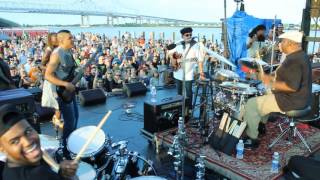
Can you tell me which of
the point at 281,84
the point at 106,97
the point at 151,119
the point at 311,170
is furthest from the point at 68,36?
the point at 106,97

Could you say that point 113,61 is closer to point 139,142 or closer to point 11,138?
point 139,142

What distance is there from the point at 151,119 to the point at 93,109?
2.37 meters

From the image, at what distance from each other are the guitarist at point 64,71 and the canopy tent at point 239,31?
20.8 ft

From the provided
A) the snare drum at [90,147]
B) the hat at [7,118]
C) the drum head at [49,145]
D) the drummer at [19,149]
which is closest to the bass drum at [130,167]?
the snare drum at [90,147]

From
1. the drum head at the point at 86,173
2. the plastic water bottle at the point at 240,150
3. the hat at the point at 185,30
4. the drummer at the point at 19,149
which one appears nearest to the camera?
the drummer at the point at 19,149

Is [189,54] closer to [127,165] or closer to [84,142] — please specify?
[127,165]

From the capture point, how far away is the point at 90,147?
10.5 feet

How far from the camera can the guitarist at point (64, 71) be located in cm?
382

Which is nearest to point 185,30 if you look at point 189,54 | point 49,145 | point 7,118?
point 189,54

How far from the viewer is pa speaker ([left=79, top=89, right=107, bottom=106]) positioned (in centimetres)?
715

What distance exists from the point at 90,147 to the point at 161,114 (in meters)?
1.97

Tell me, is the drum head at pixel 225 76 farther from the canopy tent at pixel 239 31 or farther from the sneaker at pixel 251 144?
the canopy tent at pixel 239 31

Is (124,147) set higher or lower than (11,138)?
lower

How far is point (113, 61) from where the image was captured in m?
11.9
